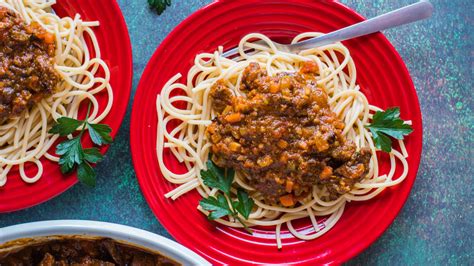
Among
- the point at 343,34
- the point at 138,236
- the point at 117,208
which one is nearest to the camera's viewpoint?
the point at 138,236

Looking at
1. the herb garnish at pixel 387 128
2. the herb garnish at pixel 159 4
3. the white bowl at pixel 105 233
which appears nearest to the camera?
the white bowl at pixel 105 233

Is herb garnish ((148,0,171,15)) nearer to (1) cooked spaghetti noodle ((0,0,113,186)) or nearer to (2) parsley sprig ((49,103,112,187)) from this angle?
(1) cooked spaghetti noodle ((0,0,113,186))

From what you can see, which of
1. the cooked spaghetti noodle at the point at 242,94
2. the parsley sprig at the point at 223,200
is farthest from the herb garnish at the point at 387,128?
the parsley sprig at the point at 223,200

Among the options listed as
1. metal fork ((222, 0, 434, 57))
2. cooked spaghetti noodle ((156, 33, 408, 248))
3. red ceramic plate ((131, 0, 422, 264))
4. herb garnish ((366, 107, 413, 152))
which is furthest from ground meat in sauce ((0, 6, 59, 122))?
herb garnish ((366, 107, 413, 152))

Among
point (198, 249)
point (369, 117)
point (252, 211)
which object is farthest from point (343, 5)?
point (198, 249)

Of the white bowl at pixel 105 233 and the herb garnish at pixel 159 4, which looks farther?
the herb garnish at pixel 159 4

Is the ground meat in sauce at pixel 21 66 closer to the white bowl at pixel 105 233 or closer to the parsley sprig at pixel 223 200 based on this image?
the white bowl at pixel 105 233

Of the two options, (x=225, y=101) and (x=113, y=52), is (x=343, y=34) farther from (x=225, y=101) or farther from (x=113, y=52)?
(x=113, y=52)
